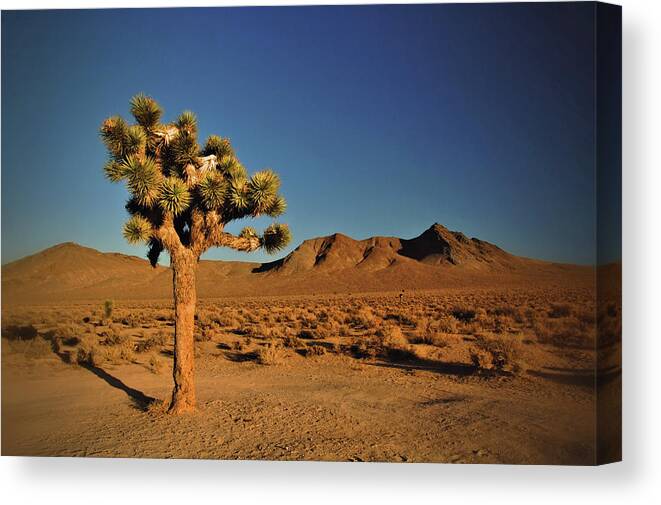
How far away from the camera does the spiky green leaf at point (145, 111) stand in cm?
780

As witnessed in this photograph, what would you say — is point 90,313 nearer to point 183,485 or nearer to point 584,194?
point 183,485

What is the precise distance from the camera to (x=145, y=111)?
7.82 m

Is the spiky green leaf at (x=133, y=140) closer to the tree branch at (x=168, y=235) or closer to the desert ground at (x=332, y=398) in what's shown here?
the tree branch at (x=168, y=235)

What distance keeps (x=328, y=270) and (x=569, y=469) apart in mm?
54692

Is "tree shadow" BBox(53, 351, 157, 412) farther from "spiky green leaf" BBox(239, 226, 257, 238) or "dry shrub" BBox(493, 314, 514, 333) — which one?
"dry shrub" BBox(493, 314, 514, 333)

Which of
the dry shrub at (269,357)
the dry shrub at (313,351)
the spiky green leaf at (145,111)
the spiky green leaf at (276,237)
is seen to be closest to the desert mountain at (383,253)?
the dry shrub at (313,351)

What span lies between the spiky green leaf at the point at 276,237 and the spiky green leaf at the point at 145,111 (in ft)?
8.53

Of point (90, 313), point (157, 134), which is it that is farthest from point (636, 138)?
point (90, 313)

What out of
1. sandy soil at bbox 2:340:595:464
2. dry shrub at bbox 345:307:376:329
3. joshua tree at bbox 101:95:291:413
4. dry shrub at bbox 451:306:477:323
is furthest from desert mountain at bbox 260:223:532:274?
joshua tree at bbox 101:95:291:413

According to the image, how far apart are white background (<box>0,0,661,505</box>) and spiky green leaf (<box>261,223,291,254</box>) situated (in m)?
3.56

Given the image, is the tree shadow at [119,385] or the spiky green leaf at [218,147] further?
the tree shadow at [119,385]

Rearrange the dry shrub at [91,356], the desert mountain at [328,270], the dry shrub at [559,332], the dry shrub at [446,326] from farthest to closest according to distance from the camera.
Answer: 1. the desert mountain at [328,270]
2. the dry shrub at [446,326]
3. the dry shrub at [91,356]
4. the dry shrub at [559,332]

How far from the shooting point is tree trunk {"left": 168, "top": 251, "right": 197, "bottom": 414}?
26.1 ft

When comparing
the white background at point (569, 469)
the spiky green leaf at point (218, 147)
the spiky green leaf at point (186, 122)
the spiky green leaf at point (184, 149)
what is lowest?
the white background at point (569, 469)
